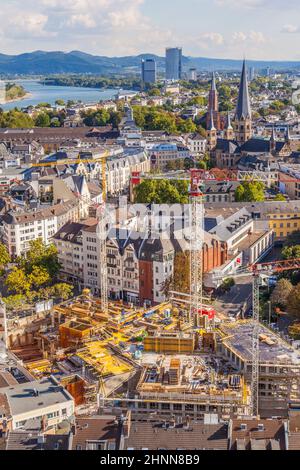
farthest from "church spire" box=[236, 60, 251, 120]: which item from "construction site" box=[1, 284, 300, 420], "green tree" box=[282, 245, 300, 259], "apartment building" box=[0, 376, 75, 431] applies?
"apartment building" box=[0, 376, 75, 431]

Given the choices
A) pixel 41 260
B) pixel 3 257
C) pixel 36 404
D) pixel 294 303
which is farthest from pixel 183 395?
pixel 3 257

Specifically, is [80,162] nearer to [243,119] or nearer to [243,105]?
[243,119]

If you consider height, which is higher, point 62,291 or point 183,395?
point 183,395

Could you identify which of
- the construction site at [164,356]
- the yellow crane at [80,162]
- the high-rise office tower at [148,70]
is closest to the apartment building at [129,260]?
the construction site at [164,356]

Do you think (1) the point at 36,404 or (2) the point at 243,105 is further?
(2) the point at 243,105

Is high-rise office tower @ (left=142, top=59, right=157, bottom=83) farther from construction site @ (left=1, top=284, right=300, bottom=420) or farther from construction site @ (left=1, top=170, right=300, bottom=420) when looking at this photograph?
construction site @ (left=1, top=284, right=300, bottom=420)

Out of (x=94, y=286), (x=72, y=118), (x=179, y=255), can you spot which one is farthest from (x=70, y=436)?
(x=72, y=118)

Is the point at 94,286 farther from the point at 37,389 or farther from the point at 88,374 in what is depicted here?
the point at 37,389
